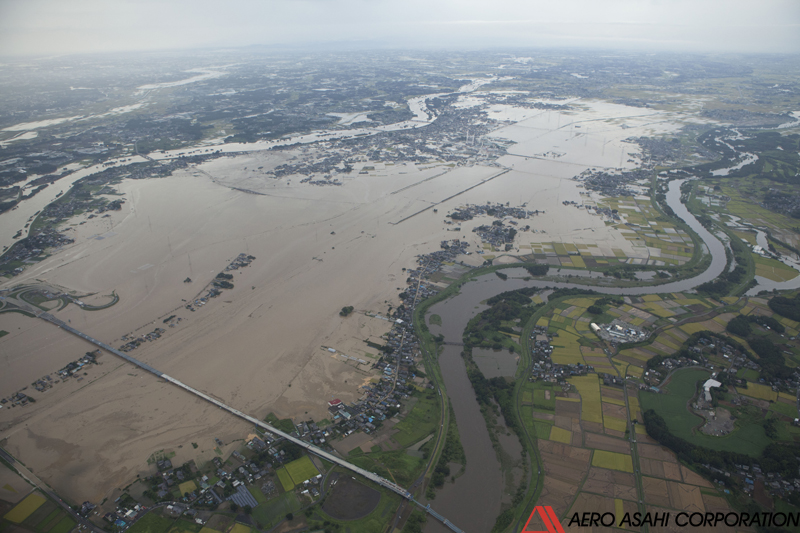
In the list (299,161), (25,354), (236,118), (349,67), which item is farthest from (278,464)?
(349,67)

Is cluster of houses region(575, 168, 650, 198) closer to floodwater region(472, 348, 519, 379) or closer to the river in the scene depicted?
the river

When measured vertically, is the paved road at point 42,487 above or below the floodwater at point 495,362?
below

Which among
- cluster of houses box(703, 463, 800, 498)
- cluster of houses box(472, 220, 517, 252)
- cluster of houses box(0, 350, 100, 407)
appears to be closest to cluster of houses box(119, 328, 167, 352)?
cluster of houses box(0, 350, 100, 407)

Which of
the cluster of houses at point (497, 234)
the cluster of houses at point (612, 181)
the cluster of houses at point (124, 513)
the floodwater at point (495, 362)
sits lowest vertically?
the cluster of houses at point (124, 513)

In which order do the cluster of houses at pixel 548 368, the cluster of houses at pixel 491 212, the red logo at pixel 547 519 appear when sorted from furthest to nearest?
the cluster of houses at pixel 491 212, the cluster of houses at pixel 548 368, the red logo at pixel 547 519

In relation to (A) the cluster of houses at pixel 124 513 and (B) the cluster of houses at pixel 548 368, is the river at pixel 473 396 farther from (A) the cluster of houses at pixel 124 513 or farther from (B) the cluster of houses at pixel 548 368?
(A) the cluster of houses at pixel 124 513

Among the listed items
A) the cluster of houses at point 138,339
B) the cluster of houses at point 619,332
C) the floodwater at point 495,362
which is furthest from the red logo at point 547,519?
the cluster of houses at point 138,339

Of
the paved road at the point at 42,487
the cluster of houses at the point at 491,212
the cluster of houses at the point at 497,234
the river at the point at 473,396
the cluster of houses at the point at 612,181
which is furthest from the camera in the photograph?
the cluster of houses at the point at 612,181
